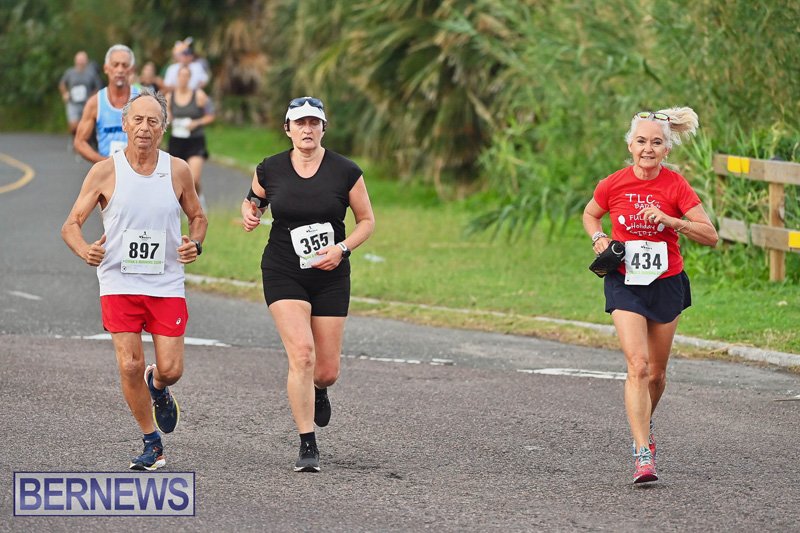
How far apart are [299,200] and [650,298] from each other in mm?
1747

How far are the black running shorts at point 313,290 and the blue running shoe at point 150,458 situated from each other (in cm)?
88

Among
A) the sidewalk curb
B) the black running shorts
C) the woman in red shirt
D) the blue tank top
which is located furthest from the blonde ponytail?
the blue tank top

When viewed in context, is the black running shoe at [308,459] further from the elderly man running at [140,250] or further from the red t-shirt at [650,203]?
the red t-shirt at [650,203]

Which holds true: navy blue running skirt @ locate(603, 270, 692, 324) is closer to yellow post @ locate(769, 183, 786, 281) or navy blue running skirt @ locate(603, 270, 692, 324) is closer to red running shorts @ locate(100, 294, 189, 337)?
red running shorts @ locate(100, 294, 189, 337)

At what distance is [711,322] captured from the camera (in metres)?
11.8

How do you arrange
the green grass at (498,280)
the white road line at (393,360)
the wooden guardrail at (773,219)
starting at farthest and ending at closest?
the wooden guardrail at (773,219)
the green grass at (498,280)
the white road line at (393,360)

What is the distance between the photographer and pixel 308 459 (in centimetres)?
726

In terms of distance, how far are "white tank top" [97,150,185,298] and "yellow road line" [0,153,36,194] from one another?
60.5 feet

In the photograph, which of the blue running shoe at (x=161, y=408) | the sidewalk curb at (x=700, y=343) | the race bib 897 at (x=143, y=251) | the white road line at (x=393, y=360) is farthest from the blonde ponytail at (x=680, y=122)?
the white road line at (x=393, y=360)

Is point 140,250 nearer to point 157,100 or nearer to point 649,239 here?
point 157,100

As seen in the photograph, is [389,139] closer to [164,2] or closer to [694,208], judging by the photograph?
[694,208]

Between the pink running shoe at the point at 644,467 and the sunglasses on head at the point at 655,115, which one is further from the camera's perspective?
the sunglasses on head at the point at 655,115

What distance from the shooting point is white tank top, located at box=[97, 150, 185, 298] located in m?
7.17

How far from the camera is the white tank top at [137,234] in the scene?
7172 mm
